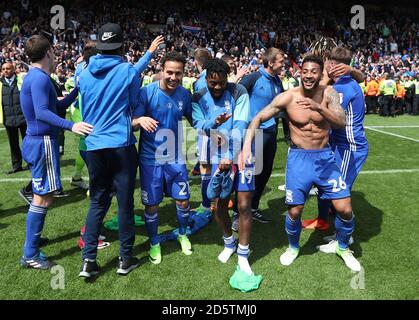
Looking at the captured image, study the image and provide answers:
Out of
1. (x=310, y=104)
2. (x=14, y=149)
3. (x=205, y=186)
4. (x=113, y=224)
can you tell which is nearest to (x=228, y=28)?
(x=14, y=149)

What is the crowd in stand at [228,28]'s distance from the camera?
26.4 metres

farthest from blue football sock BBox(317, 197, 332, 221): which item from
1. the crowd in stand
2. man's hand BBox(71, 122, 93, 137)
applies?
the crowd in stand

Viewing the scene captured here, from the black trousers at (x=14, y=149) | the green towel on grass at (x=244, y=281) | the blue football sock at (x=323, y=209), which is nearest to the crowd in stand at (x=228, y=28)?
the black trousers at (x=14, y=149)

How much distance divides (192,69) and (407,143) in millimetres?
11344

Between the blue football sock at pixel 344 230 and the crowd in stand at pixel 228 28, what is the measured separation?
19.7m

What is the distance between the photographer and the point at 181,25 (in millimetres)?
31500

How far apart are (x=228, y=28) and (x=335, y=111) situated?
30.8 meters

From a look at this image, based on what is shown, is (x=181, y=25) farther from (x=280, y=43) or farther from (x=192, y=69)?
(x=192, y=69)

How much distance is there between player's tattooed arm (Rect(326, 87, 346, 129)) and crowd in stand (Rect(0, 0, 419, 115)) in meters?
19.5

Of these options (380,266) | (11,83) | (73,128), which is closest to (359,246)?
(380,266)

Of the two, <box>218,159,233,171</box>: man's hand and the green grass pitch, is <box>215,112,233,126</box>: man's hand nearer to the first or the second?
<box>218,159,233,171</box>: man's hand

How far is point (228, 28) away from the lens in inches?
1284

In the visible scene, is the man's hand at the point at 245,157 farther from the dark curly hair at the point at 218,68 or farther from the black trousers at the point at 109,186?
the black trousers at the point at 109,186

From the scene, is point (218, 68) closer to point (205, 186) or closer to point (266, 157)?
point (205, 186)
